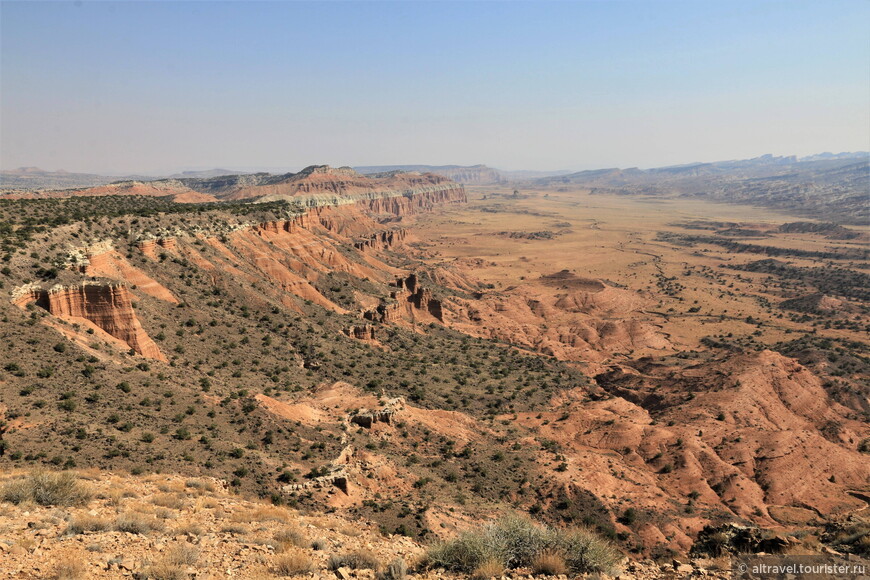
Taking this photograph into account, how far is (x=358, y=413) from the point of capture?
3462cm

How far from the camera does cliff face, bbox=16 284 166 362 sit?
33188mm

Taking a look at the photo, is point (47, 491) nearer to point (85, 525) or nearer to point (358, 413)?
point (85, 525)

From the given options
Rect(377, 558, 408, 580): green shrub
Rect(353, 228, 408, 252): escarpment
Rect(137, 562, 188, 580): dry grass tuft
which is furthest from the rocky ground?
Rect(353, 228, 408, 252): escarpment

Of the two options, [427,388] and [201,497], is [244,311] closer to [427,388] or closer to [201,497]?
[427,388]

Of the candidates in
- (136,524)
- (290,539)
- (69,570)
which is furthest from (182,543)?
(290,539)

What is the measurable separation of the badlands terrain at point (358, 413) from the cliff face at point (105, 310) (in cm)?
14

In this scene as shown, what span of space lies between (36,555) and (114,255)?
39370 mm

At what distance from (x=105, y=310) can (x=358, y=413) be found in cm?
1992

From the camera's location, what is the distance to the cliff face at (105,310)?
109ft

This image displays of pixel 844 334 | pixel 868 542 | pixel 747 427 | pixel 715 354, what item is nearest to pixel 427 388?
pixel 747 427

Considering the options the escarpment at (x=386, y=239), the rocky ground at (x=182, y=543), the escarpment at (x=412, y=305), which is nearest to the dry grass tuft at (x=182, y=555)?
the rocky ground at (x=182, y=543)

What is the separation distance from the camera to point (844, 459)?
36688mm

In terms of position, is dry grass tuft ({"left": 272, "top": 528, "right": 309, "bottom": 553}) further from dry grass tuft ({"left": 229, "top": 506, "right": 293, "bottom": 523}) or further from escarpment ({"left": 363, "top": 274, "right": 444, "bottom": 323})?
escarpment ({"left": 363, "top": 274, "right": 444, "bottom": 323})

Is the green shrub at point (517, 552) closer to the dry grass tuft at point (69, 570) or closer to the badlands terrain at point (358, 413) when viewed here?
the badlands terrain at point (358, 413)
